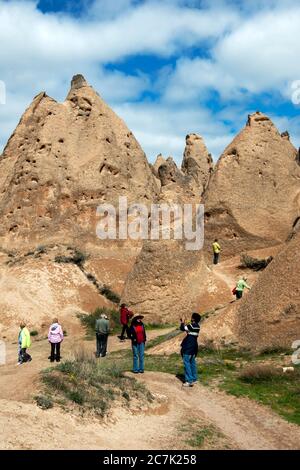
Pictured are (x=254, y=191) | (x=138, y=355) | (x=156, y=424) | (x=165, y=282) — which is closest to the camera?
(x=156, y=424)

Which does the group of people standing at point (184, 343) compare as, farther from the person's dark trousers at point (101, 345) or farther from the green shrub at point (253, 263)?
the green shrub at point (253, 263)

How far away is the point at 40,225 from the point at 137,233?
5203mm

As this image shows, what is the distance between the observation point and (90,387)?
8.90m

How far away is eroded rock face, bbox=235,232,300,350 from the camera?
13398mm

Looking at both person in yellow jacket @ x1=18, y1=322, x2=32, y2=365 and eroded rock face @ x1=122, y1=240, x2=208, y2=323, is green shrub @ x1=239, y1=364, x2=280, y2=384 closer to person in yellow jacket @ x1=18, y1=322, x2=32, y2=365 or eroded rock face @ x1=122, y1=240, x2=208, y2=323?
person in yellow jacket @ x1=18, y1=322, x2=32, y2=365

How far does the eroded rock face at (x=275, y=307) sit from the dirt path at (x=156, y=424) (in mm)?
3566

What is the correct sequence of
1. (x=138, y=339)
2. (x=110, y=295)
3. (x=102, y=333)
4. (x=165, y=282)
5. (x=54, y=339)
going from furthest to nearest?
(x=110, y=295)
(x=165, y=282)
(x=102, y=333)
(x=54, y=339)
(x=138, y=339)

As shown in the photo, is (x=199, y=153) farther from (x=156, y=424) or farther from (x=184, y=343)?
(x=156, y=424)

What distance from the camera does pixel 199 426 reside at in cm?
827

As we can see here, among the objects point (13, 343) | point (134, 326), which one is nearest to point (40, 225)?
point (13, 343)

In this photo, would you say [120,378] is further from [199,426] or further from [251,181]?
[251,181]

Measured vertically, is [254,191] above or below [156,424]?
above

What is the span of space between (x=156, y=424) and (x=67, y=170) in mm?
22414

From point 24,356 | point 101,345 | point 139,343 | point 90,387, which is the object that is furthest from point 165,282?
point 90,387
